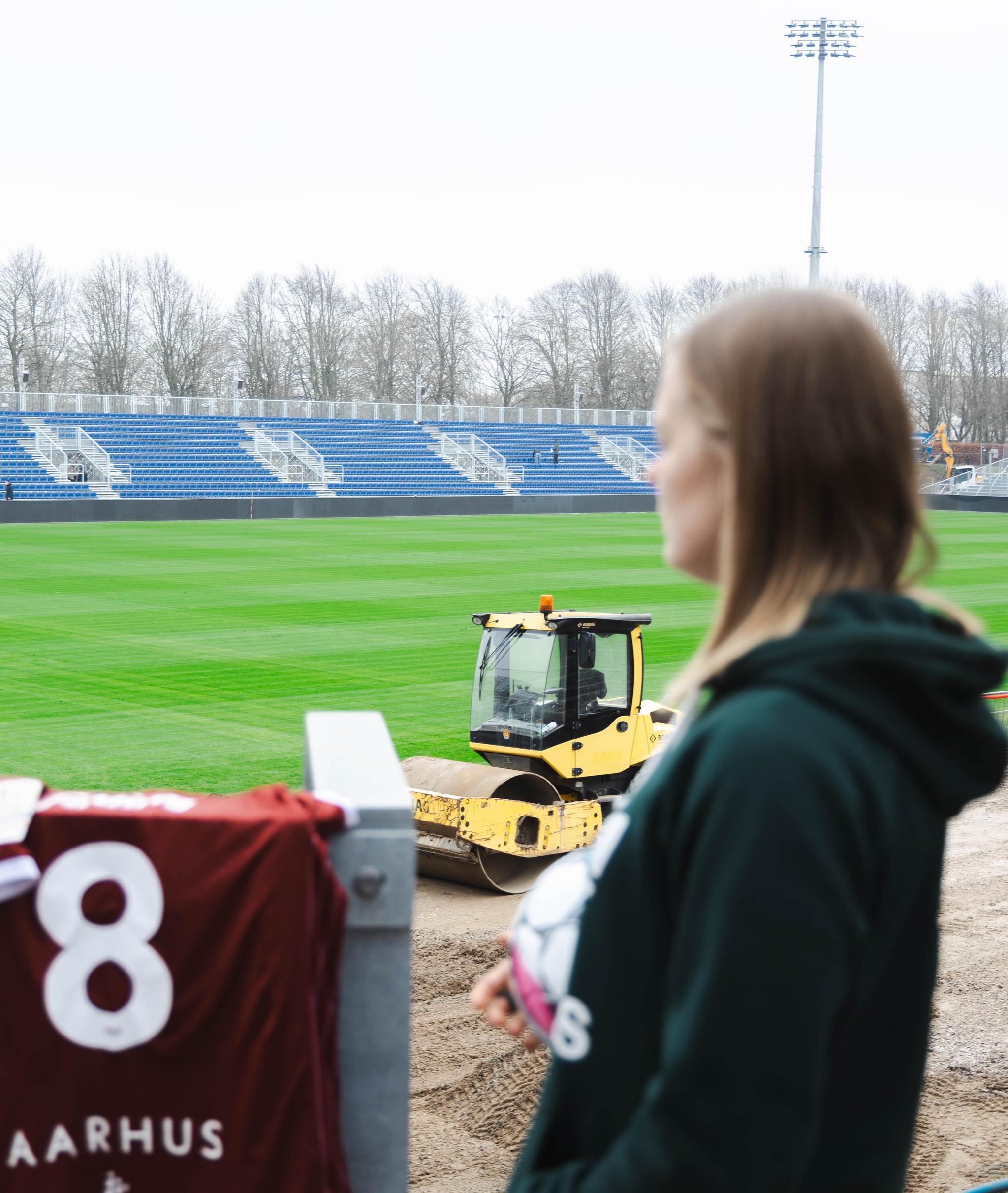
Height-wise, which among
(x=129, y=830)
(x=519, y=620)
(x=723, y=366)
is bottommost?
(x=519, y=620)

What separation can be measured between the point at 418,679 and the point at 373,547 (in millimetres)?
21319

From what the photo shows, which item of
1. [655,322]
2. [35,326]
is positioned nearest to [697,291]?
[655,322]

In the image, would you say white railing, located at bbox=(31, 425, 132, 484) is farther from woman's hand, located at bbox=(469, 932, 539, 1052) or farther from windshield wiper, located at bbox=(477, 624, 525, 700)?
woman's hand, located at bbox=(469, 932, 539, 1052)

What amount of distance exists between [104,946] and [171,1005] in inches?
6.2

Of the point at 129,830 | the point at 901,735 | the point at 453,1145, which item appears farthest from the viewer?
the point at 453,1145

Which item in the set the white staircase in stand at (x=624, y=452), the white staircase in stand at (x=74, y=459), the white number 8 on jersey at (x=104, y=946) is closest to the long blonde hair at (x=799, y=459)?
the white number 8 on jersey at (x=104, y=946)

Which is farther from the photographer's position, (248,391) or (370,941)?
(248,391)

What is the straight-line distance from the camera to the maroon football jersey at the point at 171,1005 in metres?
2.39

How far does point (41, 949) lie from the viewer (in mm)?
2424

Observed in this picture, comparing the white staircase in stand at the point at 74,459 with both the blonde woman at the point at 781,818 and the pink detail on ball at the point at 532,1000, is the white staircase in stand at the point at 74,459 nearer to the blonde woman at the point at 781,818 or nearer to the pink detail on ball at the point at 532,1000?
the pink detail on ball at the point at 532,1000

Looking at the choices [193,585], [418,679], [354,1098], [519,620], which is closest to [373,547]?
[193,585]

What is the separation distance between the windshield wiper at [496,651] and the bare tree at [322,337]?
3457 inches

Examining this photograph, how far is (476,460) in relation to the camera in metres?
69.8

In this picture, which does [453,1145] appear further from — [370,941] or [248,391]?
[248,391]
